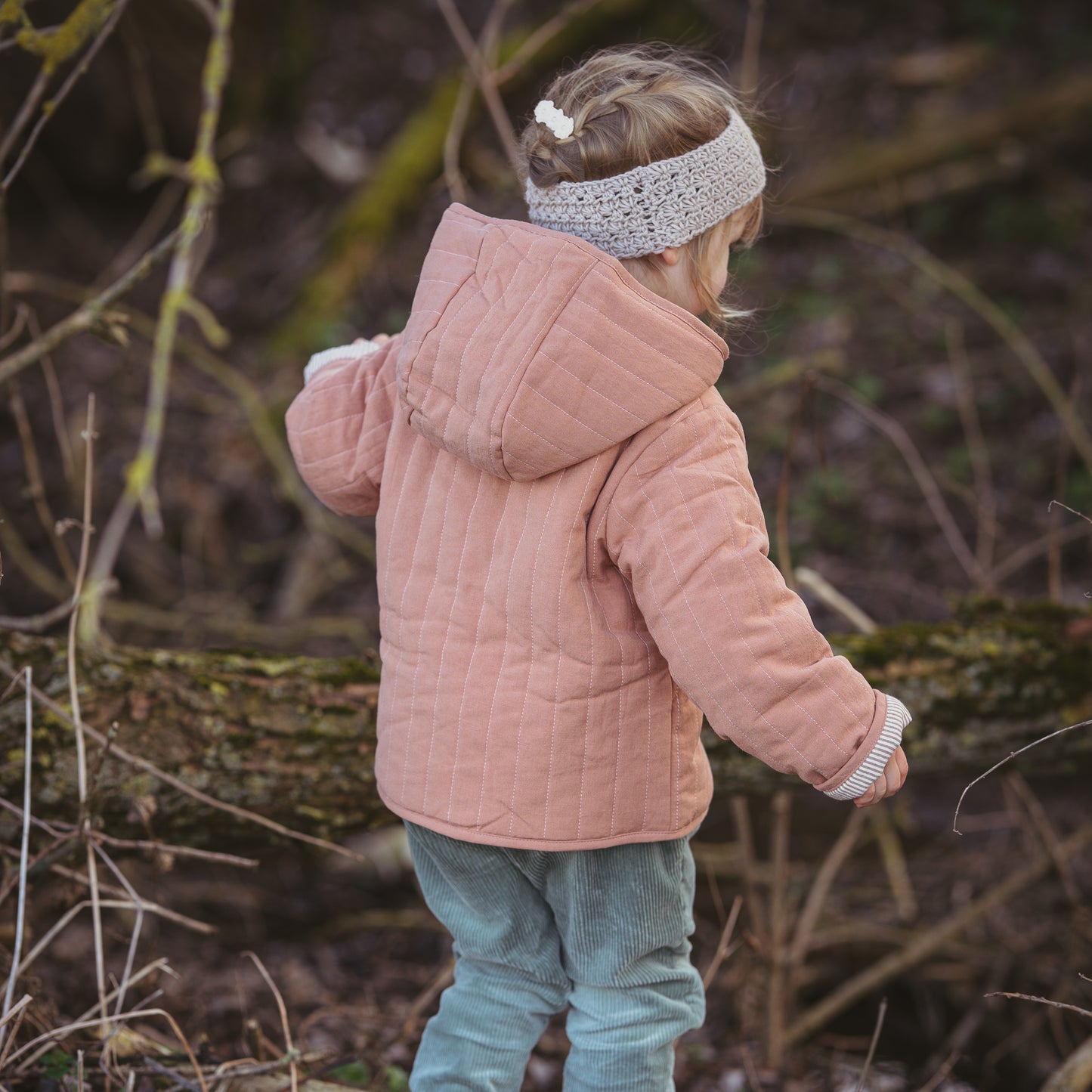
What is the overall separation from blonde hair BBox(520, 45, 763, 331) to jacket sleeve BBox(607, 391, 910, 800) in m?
0.24

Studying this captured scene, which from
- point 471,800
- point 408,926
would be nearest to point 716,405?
point 471,800

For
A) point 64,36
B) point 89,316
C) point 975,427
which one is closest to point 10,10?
point 64,36

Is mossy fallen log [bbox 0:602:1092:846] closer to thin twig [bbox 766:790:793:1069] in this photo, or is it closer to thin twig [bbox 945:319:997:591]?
thin twig [bbox 766:790:793:1069]

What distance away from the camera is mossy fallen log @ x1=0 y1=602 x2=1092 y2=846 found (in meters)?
1.99

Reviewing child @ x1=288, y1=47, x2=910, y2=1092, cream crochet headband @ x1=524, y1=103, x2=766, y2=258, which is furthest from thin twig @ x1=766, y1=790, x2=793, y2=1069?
cream crochet headband @ x1=524, y1=103, x2=766, y2=258

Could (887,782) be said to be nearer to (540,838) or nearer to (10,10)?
(540,838)

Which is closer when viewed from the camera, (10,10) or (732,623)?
(732,623)

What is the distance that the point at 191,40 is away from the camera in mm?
5453

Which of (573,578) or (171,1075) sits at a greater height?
(573,578)

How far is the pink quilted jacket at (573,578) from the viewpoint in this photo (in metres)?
1.41

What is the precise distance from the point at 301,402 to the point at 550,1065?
1.75 metres

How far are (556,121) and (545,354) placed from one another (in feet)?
1.07

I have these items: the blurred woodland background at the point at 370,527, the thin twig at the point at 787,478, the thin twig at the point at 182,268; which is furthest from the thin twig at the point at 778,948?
the thin twig at the point at 182,268

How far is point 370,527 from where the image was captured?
4.66m
